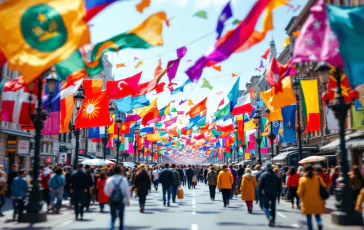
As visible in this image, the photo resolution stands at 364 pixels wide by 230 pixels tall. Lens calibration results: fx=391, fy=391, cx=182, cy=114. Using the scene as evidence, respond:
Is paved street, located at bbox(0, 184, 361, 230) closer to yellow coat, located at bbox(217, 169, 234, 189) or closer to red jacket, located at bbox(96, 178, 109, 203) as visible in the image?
red jacket, located at bbox(96, 178, 109, 203)

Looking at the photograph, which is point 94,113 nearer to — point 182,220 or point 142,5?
point 142,5

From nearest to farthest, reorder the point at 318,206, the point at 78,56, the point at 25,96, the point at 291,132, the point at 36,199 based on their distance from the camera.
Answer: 1. the point at 318,206
2. the point at 36,199
3. the point at 78,56
4. the point at 25,96
5. the point at 291,132

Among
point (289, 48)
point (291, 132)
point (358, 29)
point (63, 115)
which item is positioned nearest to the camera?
point (358, 29)

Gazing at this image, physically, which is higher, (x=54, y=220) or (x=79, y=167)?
(x=79, y=167)

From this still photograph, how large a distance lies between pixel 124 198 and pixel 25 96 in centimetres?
1343

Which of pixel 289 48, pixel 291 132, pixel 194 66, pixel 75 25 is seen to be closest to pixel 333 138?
pixel 291 132

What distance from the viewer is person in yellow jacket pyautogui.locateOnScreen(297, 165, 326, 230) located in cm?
986

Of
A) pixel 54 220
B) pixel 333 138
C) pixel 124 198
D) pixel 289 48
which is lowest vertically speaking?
pixel 54 220

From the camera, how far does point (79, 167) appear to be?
47.4 ft

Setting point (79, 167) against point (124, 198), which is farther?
point (79, 167)

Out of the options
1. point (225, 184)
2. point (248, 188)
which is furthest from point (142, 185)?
point (248, 188)

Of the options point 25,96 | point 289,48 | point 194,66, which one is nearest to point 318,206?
point 194,66

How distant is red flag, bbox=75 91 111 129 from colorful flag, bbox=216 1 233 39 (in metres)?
10.4

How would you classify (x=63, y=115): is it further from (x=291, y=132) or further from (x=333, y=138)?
(x=333, y=138)
